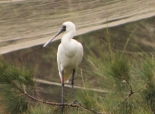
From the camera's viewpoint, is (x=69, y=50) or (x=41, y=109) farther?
(x=69, y=50)

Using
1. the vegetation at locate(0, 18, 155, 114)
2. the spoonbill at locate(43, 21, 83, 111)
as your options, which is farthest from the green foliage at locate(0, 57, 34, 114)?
the spoonbill at locate(43, 21, 83, 111)

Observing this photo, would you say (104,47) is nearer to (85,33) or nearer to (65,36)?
(85,33)

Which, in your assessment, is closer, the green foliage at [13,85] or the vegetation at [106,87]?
the vegetation at [106,87]

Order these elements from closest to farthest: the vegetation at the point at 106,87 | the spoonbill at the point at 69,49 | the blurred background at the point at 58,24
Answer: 1. the vegetation at the point at 106,87
2. the spoonbill at the point at 69,49
3. the blurred background at the point at 58,24

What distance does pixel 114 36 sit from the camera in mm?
4176

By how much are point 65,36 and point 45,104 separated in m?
0.66

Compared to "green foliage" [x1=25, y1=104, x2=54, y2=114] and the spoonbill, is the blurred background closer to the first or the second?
the spoonbill

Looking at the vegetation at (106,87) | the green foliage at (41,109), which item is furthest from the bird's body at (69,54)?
the green foliage at (41,109)

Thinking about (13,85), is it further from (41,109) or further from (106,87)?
(106,87)

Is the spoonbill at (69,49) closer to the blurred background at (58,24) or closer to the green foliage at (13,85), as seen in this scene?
the blurred background at (58,24)

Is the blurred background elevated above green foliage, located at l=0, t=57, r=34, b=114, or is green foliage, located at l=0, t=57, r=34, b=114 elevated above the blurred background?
green foliage, located at l=0, t=57, r=34, b=114

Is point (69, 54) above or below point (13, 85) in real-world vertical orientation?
below

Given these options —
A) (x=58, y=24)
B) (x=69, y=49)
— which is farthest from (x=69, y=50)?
(x=58, y=24)

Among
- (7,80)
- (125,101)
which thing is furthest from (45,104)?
(125,101)
